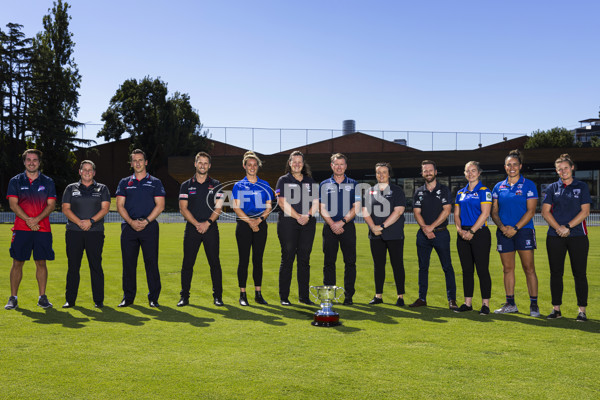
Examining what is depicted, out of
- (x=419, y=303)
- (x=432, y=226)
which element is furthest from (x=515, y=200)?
(x=419, y=303)

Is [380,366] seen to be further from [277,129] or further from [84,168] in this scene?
[277,129]

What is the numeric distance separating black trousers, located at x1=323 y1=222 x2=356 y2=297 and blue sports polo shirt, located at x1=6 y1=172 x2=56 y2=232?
11.6ft

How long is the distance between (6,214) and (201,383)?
30.3 m

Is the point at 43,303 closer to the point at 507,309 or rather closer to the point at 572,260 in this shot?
the point at 507,309

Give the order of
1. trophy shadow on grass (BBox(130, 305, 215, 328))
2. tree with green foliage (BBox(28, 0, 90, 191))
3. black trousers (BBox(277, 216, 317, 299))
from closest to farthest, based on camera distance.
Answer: trophy shadow on grass (BBox(130, 305, 215, 328))
black trousers (BBox(277, 216, 317, 299))
tree with green foliage (BBox(28, 0, 90, 191))

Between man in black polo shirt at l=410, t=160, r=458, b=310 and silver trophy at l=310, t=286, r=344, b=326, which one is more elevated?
man in black polo shirt at l=410, t=160, r=458, b=310

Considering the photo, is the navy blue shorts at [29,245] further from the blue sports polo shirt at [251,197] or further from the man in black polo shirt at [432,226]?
the man in black polo shirt at [432,226]

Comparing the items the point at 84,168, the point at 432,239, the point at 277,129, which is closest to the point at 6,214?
the point at 277,129

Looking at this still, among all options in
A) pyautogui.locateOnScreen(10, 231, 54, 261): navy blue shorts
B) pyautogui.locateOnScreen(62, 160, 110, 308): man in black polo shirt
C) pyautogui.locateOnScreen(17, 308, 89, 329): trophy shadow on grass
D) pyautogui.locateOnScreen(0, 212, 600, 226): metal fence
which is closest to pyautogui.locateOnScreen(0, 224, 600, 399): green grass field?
pyautogui.locateOnScreen(17, 308, 89, 329): trophy shadow on grass

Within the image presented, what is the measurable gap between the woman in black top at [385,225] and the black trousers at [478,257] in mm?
803

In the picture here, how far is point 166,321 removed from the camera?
568cm

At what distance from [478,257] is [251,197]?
2.88 meters

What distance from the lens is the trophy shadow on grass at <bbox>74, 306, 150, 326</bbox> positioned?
18.6ft

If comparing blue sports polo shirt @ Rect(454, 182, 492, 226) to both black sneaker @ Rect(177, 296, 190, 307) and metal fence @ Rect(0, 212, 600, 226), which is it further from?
metal fence @ Rect(0, 212, 600, 226)
